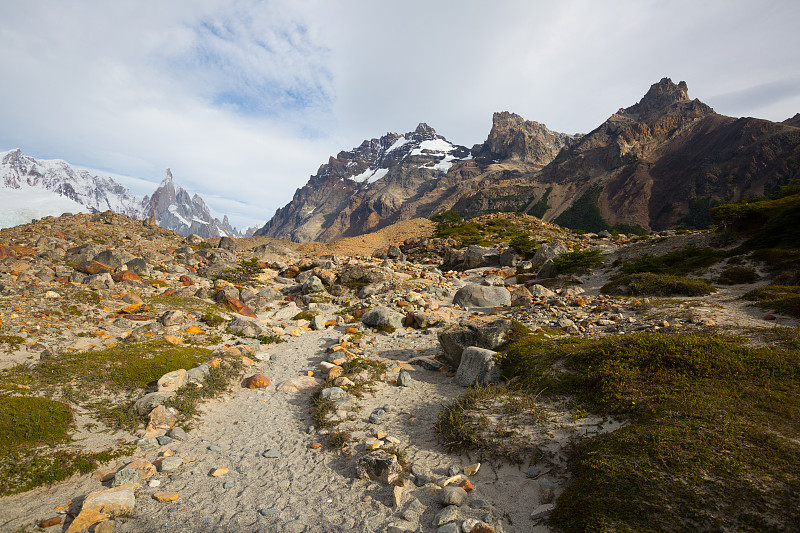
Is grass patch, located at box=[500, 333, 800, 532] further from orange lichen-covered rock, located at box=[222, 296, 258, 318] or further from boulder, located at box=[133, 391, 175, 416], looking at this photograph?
orange lichen-covered rock, located at box=[222, 296, 258, 318]

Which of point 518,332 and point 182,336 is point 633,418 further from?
point 182,336

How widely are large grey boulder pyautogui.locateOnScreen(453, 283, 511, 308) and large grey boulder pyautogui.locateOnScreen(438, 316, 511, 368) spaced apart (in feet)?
24.5

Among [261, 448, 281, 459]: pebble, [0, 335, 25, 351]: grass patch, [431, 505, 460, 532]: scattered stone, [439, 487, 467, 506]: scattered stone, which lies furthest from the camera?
[0, 335, 25, 351]: grass patch

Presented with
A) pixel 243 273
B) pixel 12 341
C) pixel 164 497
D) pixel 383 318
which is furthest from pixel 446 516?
pixel 243 273

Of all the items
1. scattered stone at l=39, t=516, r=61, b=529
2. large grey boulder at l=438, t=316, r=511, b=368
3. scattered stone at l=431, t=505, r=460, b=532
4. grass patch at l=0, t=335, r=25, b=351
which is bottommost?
scattered stone at l=39, t=516, r=61, b=529

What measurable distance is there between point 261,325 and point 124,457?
32.0ft

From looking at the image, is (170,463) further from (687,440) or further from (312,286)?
(312,286)

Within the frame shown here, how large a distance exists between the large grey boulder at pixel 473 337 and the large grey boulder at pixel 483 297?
7.47 metres

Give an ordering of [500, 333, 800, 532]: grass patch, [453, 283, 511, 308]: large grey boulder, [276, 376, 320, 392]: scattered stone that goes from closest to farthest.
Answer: [500, 333, 800, 532]: grass patch, [276, 376, 320, 392]: scattered stone, [453, 283, 511, 308]: large grey boulder

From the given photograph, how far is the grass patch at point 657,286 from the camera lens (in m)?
15.5

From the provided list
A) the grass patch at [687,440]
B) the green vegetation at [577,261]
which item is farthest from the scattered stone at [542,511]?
the green vegetation at [577,261]

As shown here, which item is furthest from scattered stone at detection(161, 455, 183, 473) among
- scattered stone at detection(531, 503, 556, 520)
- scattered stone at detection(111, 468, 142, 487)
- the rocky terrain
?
scattered stone at detection(531, 503, 556, 520)

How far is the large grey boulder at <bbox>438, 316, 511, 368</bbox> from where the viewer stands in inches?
445

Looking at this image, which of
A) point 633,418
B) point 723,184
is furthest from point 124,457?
point 723,184
